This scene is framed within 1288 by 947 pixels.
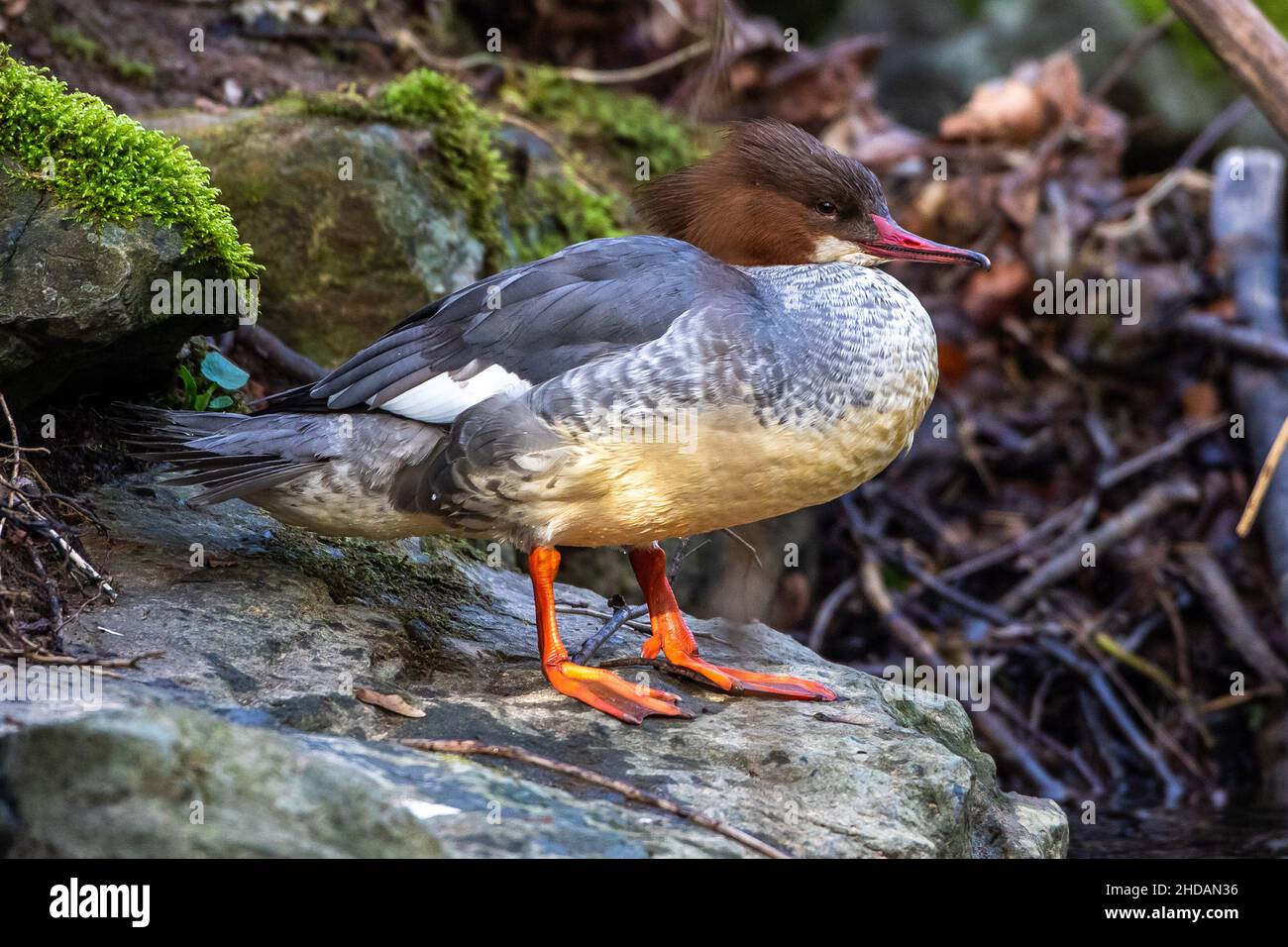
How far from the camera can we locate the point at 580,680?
139 inches

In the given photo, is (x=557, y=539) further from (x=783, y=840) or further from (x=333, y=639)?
(x=783, y=840)

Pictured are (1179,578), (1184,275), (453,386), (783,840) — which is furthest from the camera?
(1184,275)

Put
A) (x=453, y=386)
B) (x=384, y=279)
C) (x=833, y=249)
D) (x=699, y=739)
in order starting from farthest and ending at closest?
(x=384, y=279) < (x=833, y=249) < (x=453, y=386) < (x=699, y=739)

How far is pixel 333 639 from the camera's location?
349 centimetres

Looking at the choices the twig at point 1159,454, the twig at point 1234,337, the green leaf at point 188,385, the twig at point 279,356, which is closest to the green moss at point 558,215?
the twig at point 279,356

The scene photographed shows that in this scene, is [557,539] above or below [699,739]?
above

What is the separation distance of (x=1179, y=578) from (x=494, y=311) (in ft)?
Result: 13.4
